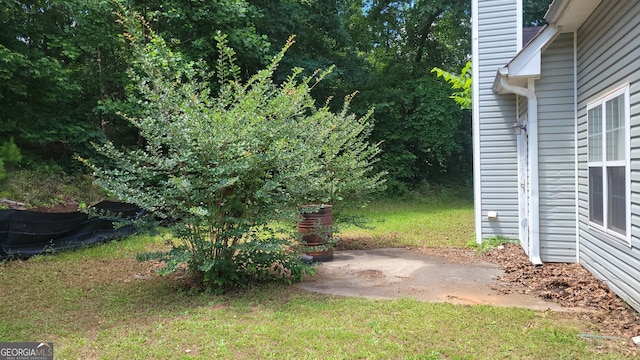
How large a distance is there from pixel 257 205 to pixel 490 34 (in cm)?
526

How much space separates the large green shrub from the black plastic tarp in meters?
1.70

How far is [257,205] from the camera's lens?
476cm

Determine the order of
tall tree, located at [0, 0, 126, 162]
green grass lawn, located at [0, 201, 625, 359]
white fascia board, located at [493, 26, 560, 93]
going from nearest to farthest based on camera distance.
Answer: green grass lawn, located at [0, 201, 625, 359], white fascia board, located at [493, 26, 560, 93], tall tree, located at [0, 0, 126, 162]

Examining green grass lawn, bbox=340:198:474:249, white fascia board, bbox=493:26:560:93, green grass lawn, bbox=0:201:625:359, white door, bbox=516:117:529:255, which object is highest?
white fascia board, bbox=493:26:560:93

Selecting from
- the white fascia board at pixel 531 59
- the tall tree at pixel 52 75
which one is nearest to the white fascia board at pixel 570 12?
the white fascia board at pixel 531 59

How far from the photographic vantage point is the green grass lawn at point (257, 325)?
3.04 m

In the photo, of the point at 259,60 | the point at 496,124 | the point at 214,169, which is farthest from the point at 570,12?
the point at 259,60

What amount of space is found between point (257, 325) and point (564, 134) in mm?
4502

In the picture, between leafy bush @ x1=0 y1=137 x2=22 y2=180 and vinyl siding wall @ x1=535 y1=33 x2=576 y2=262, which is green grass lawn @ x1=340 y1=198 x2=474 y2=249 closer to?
vinyl siding wall @ x1=535 y1=33 x2=576 y2=262

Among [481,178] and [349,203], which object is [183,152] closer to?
[349,203]

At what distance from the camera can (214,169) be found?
4.20m

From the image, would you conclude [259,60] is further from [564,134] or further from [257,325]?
[257,325]

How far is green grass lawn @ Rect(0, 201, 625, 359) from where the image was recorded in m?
3.04

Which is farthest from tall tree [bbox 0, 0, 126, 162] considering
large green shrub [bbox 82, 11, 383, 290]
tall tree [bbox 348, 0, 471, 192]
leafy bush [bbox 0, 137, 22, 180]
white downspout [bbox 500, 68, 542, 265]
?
white downspout [bbox 500, 68, 542, 265]
